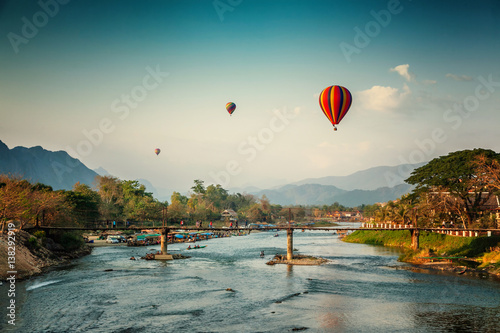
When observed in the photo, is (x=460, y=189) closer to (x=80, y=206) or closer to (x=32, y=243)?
(x=32, y=243)

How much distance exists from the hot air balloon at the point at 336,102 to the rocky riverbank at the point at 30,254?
51.3 meters

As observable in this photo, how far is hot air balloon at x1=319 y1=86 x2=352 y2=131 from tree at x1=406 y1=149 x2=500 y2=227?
989 inches

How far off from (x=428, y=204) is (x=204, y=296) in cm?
4768

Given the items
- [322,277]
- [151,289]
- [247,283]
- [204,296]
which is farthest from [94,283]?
[322,277]

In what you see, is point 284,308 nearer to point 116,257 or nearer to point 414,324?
point 414,324

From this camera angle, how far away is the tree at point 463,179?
67.1 meters

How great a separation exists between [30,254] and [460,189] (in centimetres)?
7426

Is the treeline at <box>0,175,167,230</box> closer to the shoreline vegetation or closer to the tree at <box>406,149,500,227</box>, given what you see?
the shoreline vegetation

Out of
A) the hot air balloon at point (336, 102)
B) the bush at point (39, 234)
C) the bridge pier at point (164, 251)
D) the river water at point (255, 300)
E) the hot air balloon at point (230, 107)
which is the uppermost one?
the hot air balloon at point (230, 107)

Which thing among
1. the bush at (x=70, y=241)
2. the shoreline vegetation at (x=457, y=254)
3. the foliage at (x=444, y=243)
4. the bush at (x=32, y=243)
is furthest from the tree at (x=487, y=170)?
the bush at (x=70, y=241)

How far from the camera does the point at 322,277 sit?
173 ft

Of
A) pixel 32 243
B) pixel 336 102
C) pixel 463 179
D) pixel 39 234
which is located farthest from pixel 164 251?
pixel 463 179

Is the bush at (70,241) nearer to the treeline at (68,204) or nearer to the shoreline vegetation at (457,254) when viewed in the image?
the treeline at (68,204)

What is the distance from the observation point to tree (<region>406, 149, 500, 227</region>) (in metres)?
67.1
